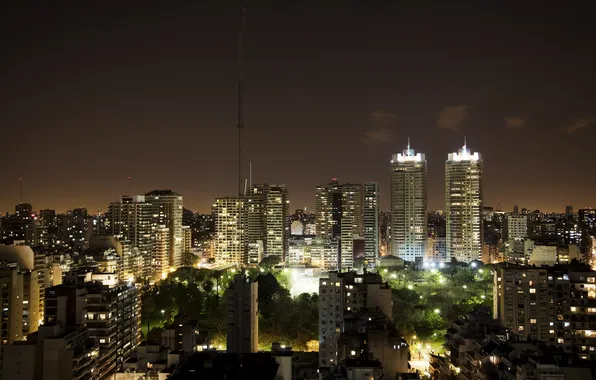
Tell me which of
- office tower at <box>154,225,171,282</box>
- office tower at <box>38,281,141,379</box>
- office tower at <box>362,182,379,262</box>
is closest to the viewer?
office tower at <box>38,281,141,379</box>

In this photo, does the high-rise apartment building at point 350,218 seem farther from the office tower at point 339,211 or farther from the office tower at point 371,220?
the office tower at point 371,220

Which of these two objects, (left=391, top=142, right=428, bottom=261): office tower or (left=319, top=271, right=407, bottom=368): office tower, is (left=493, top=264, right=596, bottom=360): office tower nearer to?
(left=319, top=271, right=407, bottom=368): office tower

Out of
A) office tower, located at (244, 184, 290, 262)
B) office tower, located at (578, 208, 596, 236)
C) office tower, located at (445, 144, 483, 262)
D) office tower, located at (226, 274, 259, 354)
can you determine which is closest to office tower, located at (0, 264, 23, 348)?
office tower, located at (226, 274, 259, 354)

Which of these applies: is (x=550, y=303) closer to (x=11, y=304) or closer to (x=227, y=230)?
(x=11, y=304)

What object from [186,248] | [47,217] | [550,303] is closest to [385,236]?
[186,248]

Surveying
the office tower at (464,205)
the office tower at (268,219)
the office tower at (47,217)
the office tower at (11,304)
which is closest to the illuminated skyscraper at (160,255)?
the office tower at (268,219)

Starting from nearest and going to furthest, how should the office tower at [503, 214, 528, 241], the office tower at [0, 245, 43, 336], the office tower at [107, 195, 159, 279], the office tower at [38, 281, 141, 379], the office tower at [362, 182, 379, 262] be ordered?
the office tower at [38, 281, 141, 379]
the office tower at [0, 245, 43, 336]
the office tower at [107, 195, 159, 279]
the office tower at [362, 182, 379, 262]
the office tower at [503, 214, 528, 241]

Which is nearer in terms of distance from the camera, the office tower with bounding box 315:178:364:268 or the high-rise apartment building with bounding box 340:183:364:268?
the high-rise apartment building with bounding box 340:183:364:268

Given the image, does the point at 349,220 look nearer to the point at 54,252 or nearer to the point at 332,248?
the point at 332,248
